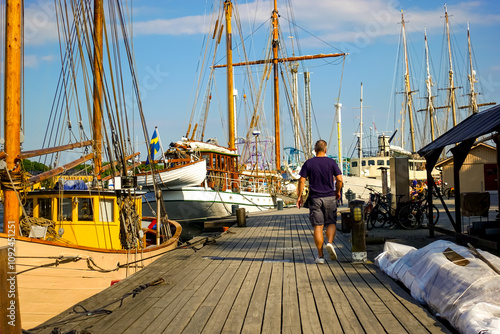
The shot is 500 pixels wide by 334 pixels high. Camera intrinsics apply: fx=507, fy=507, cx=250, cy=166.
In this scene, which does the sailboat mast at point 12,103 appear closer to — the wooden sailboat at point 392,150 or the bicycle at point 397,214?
the bicycle at point 397,214

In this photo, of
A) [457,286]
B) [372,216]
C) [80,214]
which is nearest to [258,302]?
[457,286]

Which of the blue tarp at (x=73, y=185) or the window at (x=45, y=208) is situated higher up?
the blue tarp at (x=73, y=185)

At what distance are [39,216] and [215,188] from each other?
1623cm

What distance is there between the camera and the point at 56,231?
10.7 meters

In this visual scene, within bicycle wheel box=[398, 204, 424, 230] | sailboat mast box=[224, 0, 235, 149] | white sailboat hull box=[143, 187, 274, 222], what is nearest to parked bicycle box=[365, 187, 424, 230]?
bicycle wheel box=[398, 204, 424, 230]

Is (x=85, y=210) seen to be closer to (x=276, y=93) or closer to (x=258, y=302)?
(x=258, y=302)

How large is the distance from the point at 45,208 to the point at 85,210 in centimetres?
85

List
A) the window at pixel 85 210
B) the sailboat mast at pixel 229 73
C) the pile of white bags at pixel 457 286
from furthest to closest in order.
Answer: the sailboat mast at pixel 229 73 < the window at pixel 85 210 < the pile of white bags at pixel 457 286

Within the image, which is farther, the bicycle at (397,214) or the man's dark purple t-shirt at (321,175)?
the bicycle at (397,214)

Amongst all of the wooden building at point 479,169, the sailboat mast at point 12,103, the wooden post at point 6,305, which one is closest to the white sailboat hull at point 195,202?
the sailboat mast at point 12,103

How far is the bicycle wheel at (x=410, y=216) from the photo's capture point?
1330cm

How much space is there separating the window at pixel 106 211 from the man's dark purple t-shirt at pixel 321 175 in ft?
18.0

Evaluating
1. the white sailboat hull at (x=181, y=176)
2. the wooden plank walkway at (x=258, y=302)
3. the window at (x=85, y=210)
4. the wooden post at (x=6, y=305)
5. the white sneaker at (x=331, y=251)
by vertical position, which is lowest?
the wooden plank walkway at (x=258, y=302)

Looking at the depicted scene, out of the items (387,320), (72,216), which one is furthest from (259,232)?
(387,320)
